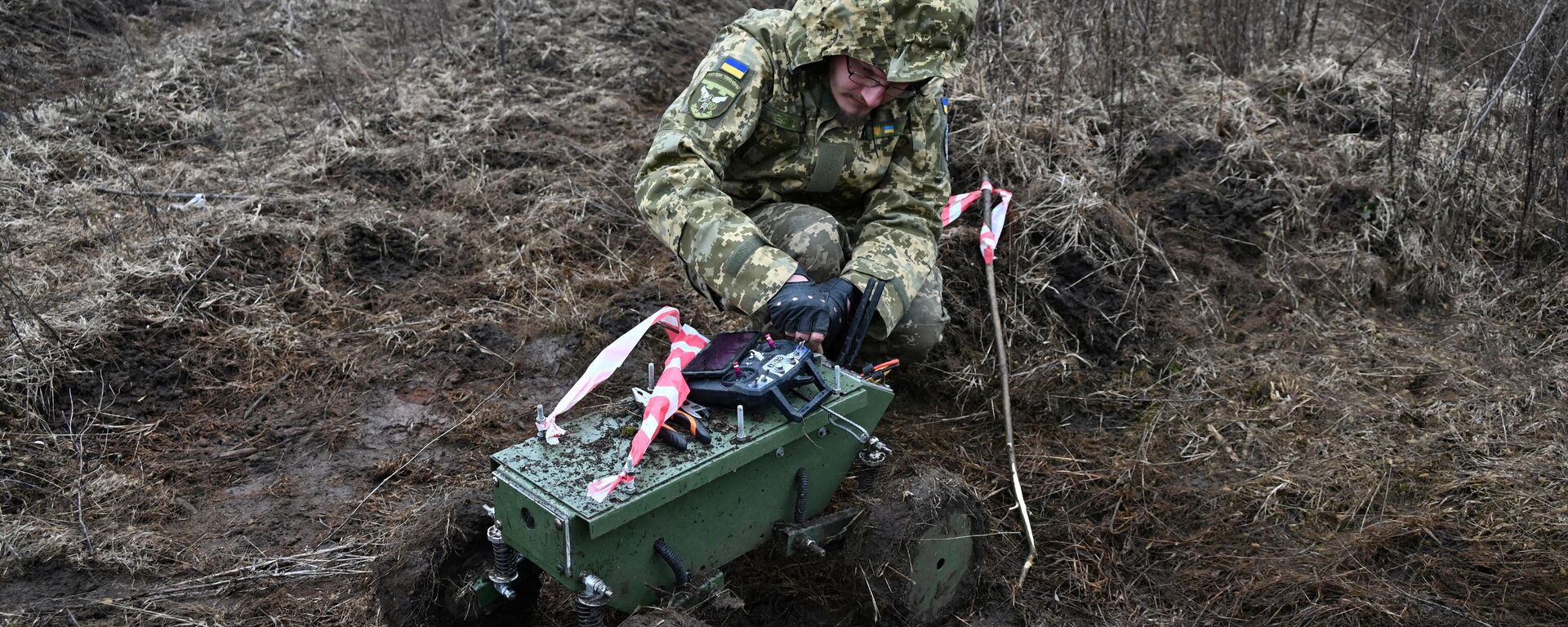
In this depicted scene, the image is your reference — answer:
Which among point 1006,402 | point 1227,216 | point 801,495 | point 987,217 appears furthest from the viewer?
point 1227,216

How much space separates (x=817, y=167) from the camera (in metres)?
3.51

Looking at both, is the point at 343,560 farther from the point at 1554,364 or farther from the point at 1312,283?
the point at 1554,364

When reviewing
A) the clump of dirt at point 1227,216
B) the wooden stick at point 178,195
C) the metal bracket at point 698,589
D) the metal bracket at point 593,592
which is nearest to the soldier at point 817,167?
the metal bracket at point 698,589

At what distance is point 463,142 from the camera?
18.3 ft

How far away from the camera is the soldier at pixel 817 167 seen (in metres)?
3.04

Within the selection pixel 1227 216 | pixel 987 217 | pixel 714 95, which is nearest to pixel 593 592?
pixel 714 95

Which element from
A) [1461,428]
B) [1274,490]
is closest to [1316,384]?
[1461,428]

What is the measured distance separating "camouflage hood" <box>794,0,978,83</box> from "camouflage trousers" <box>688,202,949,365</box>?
1.65ft

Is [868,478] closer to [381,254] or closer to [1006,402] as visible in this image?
[1006,402]

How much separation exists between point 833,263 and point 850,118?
0.47 m

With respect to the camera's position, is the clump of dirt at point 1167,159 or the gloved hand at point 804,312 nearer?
the gloved hand at point 804,312

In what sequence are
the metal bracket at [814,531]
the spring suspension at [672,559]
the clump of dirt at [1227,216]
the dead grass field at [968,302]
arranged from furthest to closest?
the clump of dirt at [1227,216] < the dead grass field at [968,302] < the metal bracket at [814,531] < the spring suspension at [672,559]

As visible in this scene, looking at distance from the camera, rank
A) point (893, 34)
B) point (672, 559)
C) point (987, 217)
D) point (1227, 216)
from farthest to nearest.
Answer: point (1227, 216), point (987, 217), point (893, 34), point (672, 559)

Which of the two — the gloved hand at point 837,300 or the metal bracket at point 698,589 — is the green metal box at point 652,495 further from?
the gloved hand at point 837,300
